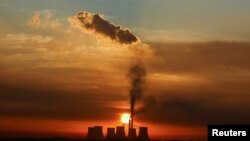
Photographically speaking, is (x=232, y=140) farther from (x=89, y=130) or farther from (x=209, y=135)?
(x=89, y=130)

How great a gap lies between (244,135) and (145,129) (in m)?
95.4

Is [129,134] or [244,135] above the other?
[129,134]

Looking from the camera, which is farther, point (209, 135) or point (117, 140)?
point (117, 140)

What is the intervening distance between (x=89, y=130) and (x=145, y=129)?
55.9 feet

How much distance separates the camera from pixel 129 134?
6358 inches

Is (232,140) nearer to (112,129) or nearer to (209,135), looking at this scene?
(209,135)

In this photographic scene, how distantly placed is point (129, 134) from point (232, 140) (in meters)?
94.2

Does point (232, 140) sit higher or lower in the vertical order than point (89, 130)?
lower

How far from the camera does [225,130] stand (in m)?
68.3

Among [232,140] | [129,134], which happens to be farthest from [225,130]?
[129,134]

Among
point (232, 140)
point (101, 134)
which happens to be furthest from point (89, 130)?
point (232, 140)

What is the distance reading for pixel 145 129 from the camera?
536 ft

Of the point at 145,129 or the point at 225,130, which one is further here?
the point at 145,129

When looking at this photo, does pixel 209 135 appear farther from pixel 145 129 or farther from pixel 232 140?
pixel 145 129
